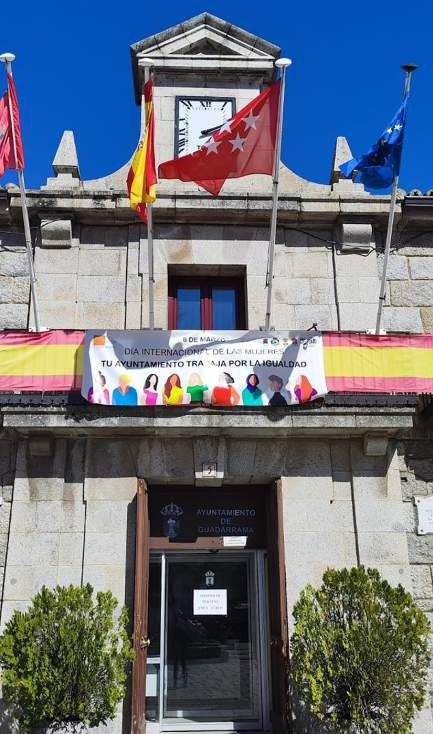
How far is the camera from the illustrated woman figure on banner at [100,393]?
830 cm

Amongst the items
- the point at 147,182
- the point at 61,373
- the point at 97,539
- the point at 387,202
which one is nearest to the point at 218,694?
the point at 97,539

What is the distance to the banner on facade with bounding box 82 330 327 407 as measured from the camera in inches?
333

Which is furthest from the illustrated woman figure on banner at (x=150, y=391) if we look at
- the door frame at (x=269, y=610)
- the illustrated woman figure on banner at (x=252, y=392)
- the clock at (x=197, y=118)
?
the clock at (x=197, y=118)

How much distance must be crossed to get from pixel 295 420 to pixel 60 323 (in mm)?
3479

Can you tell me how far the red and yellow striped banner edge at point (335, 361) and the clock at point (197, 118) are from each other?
3641 millimetres

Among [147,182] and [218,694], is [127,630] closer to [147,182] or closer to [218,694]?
[218,694]

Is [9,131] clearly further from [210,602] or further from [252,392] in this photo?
[210,602]

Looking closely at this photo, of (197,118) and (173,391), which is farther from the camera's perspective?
(197,118)

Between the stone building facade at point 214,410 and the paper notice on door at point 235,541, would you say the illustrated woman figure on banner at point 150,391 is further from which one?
the paper notice on door at point 235,541

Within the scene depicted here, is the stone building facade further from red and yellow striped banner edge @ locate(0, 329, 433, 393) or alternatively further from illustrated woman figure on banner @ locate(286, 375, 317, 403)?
red and yellow striped banner edge @ locate(0, 329, 433, 393)

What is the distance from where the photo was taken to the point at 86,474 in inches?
337

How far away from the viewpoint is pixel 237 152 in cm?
841

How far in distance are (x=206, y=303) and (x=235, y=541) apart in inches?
135

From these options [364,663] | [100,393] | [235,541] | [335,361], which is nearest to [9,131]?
[100,393]
